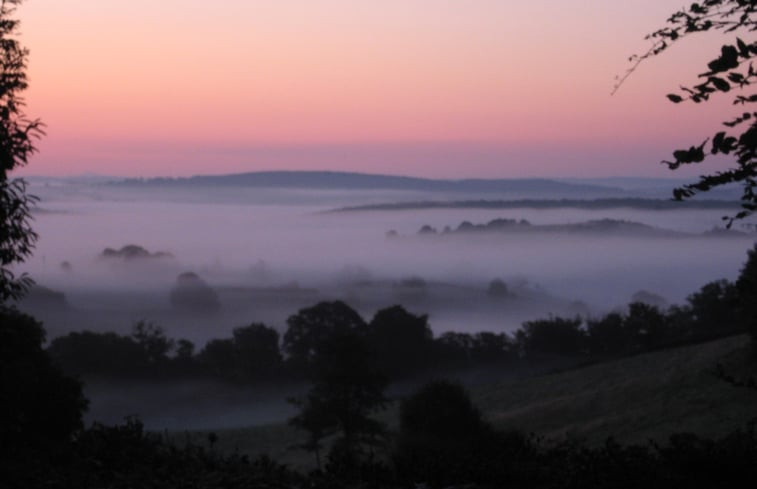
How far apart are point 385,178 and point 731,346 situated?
135544 millimetres

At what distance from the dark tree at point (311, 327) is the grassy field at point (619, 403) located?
1146cm

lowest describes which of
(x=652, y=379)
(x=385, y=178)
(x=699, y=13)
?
(x=652, y=379)

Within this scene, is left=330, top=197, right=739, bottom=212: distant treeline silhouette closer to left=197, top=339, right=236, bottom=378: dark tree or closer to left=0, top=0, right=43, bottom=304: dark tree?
left=197, top=339, right=236, bottom=378: dark tree

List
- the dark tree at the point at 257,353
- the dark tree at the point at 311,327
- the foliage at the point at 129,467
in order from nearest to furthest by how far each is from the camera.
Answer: the foliage at the point at 129,467, the dark tree at the point at 257,353, the dark tree at the point at 311,327

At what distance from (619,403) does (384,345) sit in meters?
21.4

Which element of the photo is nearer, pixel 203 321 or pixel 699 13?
pixel 699 13

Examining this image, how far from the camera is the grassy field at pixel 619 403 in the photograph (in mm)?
23328

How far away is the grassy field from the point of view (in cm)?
2333

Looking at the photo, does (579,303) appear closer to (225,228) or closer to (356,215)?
(356,215)

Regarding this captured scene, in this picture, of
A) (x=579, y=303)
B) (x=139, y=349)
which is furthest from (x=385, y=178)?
(x=139, y=349)

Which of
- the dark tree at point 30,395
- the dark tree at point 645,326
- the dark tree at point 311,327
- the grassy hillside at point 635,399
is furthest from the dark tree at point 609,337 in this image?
the dark tree at point 30,395

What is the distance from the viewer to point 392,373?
4844cm

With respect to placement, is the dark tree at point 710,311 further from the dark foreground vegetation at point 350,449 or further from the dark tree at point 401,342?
the dark foreground vegetation at point 350,449


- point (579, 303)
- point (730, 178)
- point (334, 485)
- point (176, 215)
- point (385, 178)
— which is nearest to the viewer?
point (730, 178)
